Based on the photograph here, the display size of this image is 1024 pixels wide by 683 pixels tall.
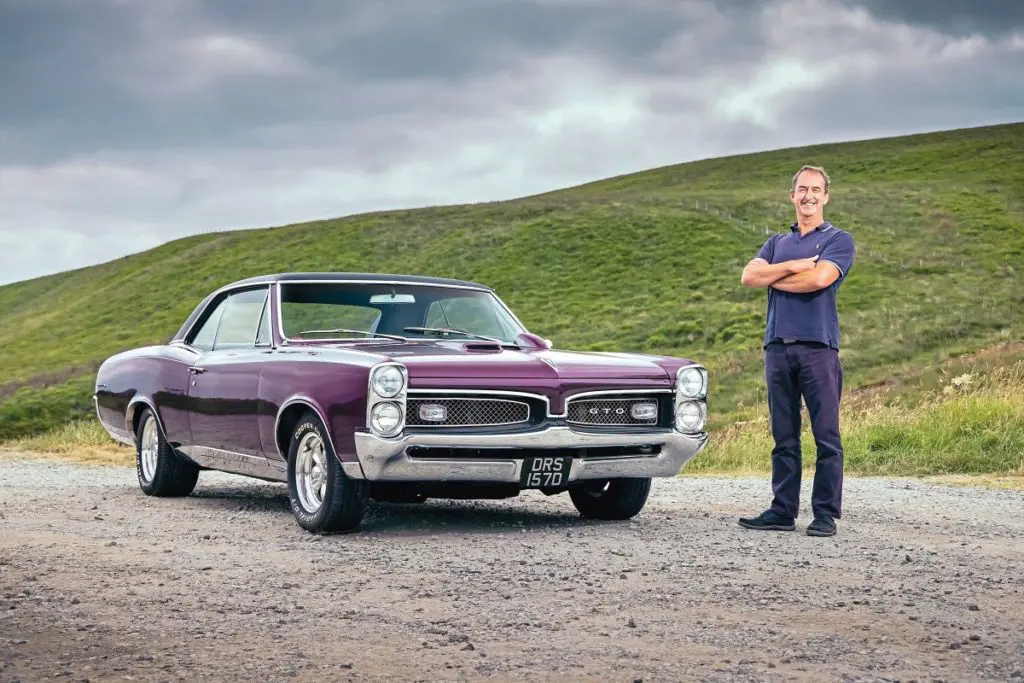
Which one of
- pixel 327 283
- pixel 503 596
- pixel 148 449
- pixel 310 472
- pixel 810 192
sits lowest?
pixel 503 596

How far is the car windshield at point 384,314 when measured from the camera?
28.8ft

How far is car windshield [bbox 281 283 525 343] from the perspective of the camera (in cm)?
877

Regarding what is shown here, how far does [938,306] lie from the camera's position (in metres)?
42.8

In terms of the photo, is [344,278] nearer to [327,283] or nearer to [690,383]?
[327,283]

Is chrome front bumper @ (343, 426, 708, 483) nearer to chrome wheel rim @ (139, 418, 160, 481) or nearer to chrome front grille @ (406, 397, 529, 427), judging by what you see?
chrome front grille @ (406, 397, 529, 427)

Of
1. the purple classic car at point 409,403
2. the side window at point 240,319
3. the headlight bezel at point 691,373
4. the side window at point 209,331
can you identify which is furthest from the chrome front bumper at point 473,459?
the side window at point 209,331

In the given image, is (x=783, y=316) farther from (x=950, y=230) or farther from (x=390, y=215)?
(x=390, y=215)

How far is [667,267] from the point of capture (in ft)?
190

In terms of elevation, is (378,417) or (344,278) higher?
(344,278)

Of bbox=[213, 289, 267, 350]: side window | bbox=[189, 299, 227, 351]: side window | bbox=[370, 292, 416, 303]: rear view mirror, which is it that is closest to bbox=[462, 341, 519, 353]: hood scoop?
bbox=[370, 292, 416, 303]: rear view mirror

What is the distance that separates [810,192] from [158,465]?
5.16 metres

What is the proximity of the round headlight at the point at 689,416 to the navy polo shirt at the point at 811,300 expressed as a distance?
1.99 feet

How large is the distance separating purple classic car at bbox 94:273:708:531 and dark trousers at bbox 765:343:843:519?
473mm

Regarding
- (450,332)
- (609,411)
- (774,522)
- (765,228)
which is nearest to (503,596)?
(609,411)
